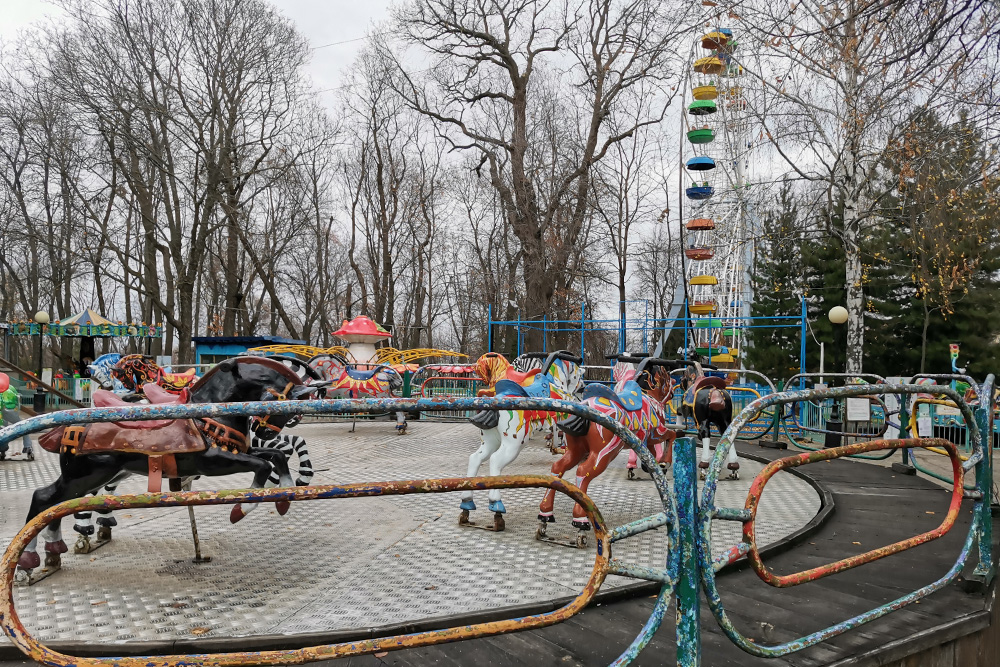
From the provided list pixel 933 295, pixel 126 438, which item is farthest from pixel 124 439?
pixel 933 295

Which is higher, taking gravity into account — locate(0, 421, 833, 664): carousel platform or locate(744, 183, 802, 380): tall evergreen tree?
locate(744, 183, 802, 380): tall evergreen tree

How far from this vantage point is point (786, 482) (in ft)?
23.5

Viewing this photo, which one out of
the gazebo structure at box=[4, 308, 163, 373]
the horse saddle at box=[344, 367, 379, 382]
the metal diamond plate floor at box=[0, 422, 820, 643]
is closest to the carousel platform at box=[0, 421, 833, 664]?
the metal diamond plate floor at box=[0, 422, 820, 643]

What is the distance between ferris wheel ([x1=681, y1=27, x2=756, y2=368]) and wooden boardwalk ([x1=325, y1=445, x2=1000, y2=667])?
686cm

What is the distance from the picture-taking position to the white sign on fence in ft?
A: 27.4

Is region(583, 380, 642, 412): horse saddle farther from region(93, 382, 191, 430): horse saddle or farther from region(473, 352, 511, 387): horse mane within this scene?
region(93, 382, 191, 430): horse saddle

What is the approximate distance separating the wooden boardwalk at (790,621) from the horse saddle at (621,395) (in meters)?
1.63

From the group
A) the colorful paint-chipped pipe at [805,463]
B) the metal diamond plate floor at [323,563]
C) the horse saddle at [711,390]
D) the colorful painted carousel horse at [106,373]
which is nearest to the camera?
the colorful paint-chipped pipe at [805,463]

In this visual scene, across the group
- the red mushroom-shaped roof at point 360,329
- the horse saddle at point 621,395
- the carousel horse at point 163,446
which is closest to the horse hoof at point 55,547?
the carousel horse at point 163,446

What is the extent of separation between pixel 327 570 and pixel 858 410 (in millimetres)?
7114

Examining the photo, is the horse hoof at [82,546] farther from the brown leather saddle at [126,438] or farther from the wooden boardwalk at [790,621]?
the wooden boardwalk at [790,621]

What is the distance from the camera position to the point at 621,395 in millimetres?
5625

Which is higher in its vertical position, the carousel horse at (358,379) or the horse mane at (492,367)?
the horse mane at (492,367)

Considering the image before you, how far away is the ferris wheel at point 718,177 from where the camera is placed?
1427 centimetres
